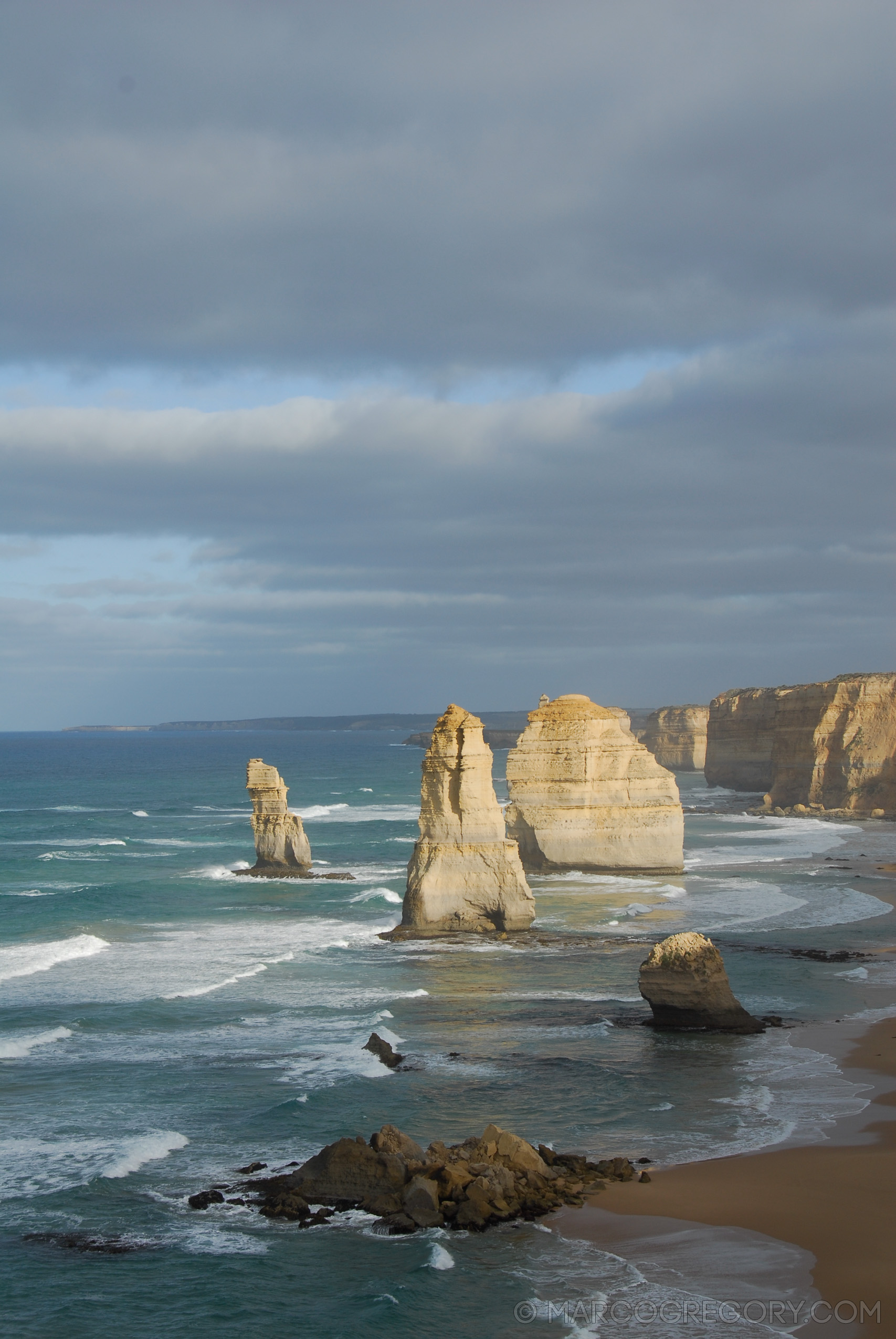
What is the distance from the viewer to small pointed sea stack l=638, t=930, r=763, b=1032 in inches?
1081

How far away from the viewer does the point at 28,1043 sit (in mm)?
28156

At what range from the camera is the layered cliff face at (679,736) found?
5925 inches

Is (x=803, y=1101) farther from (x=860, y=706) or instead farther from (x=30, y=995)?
(x=860, y=706)

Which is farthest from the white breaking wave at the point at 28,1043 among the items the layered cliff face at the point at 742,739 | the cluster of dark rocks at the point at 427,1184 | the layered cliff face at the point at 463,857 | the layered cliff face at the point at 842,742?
the layered cliff face at the point at 742,739

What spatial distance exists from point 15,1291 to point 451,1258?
5923 mm

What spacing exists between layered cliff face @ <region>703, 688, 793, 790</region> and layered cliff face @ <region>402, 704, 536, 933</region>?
238 ft

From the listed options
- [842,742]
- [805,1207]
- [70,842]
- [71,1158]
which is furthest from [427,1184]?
[842,742]

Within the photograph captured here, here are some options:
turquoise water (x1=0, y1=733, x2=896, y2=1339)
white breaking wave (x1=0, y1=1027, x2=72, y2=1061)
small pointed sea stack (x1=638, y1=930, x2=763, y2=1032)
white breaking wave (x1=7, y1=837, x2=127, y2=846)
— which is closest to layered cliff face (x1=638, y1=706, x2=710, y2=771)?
white breaking wave (x1=7, y1=837, x2=127, y2=846)

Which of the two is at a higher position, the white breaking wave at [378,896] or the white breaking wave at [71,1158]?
the white breaking wave at [378,896]

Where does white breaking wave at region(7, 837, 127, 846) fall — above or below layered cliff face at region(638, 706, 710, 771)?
below

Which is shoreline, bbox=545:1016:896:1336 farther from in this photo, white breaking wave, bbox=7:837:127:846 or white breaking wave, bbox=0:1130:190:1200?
white breaking wave, bbox=7:837:127:846

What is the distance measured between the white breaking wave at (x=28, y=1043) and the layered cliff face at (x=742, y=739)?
8734 cm

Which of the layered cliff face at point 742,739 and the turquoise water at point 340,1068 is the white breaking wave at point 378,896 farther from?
the layered cliff face at point 742,739

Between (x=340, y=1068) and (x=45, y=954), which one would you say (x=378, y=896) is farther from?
(x=340, y=1068)
